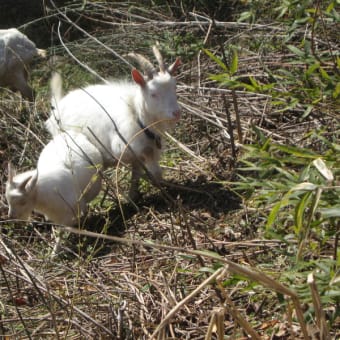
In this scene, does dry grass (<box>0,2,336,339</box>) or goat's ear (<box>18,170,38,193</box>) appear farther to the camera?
goat's ear (<box>18,170,38,193</box>)

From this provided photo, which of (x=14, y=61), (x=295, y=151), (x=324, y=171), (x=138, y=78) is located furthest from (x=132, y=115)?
(x=324, y=171)

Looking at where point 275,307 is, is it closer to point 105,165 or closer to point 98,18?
point 105,165

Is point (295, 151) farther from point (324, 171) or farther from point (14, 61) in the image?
point (14, 61)

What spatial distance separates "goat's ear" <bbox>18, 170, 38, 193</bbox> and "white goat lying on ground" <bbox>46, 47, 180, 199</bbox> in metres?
0.53

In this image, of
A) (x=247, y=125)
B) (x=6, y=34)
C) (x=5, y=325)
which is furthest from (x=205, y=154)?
(x=6, y=34)

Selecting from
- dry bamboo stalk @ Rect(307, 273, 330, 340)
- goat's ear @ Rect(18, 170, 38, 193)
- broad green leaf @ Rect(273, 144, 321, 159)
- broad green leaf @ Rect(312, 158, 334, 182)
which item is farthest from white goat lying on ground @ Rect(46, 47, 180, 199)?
dry bamboo stalk @ Rect(307, 273, 330, 340)

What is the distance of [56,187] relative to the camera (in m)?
6.70

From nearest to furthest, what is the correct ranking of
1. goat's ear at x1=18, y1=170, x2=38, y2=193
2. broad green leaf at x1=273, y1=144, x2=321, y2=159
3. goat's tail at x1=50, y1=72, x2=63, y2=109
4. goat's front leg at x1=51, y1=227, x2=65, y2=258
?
broad green leaf at x1=273, y1=144, x2=321, y2=159
goat's front leg at x1=51, y1=227, x2=65, y2=258
goat's ear at x1=18, y1=170, x2=38, y2=193
goat's tail at x1=50, y1=72, x2=63, y2=109

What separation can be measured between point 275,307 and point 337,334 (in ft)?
1.51

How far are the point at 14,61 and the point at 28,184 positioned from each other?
3.71m

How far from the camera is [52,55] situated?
973cm

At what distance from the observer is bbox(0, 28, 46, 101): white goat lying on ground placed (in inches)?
386

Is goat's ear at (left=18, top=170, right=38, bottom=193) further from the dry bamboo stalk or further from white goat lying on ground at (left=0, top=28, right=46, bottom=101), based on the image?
the dry bamboo stalk

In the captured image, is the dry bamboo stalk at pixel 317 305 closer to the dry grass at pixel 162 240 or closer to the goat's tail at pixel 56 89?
the dry grass at pixel 162 240
